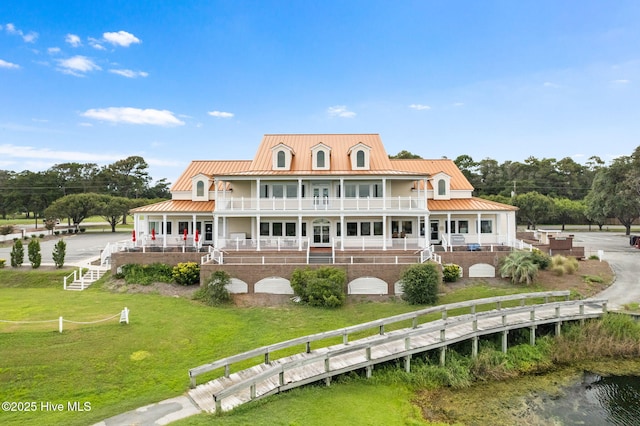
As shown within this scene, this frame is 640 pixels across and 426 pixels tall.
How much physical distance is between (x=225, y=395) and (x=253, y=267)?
12.2 meters

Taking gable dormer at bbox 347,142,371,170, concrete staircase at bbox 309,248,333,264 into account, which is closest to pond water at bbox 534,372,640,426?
concrete staircase at bbox 309,248,333,264

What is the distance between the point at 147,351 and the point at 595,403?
50.3ft

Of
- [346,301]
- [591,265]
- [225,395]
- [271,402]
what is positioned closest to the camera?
[225,395]

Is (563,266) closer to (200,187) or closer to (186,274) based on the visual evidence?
(186,274)

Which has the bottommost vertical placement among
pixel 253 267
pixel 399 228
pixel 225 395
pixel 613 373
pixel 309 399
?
pixel 613 373

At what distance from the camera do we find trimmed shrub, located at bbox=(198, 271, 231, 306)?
65.5ft

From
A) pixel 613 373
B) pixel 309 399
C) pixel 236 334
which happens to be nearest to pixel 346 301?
pixel 236 334

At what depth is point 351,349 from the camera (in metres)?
12.1

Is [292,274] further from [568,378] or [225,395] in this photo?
[568,378]

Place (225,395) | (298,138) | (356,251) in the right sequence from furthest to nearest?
(298,138) → (356,251) → (225,395)

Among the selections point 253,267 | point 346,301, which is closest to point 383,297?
point 346,301

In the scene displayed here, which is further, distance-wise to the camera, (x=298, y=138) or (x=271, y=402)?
(x=298, y=138)

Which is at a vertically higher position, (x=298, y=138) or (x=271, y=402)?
(x=298, y=138)

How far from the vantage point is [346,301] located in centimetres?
2009
